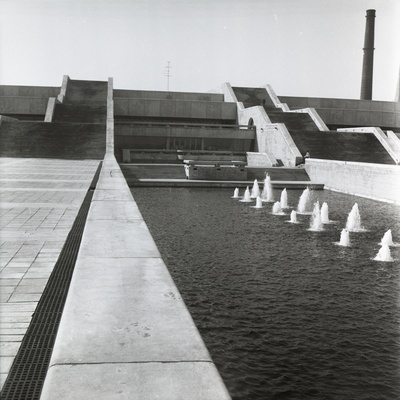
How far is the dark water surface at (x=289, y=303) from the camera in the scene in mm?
4250

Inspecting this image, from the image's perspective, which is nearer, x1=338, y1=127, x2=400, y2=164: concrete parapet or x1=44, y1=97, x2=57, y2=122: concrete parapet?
x1=338, y1=127, x2=400, y2=164: concrete parapet

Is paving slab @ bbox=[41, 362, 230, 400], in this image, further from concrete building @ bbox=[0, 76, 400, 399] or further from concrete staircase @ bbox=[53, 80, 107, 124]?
concrete staircase @ bbox=[53, 80, 107, 124]

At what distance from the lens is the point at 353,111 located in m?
37.2

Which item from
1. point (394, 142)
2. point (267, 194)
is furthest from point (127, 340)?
point (394, 142)

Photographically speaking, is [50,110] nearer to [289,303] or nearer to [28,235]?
[28,235]

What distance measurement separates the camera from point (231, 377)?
4.21m

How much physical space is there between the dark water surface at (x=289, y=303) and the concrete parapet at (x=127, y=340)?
1056 millimetres

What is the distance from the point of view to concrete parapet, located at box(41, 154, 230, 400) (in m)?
2.35

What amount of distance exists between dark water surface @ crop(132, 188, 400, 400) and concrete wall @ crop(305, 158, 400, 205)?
4.72m

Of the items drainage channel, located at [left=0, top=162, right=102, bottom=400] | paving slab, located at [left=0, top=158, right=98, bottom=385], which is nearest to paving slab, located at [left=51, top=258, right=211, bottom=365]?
drainage channel, located at [left=0, top=162, right=102, bottom=400]

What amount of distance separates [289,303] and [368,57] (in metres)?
43.9

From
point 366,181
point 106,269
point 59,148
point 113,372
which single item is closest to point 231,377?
point 106,269

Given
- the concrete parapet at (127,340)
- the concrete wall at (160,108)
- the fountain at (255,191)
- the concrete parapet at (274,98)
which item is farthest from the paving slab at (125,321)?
the concrete parapet at (274,98)

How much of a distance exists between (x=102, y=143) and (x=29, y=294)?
23.3m
